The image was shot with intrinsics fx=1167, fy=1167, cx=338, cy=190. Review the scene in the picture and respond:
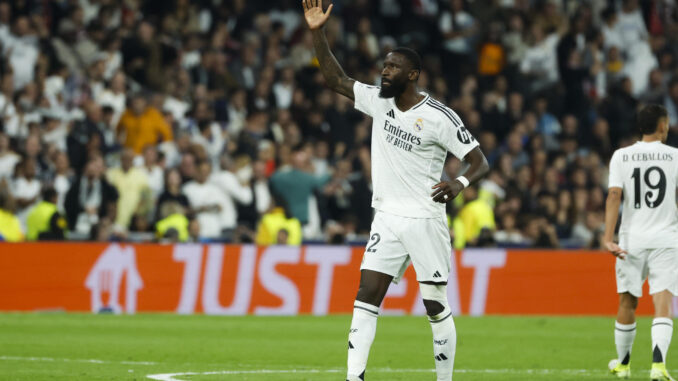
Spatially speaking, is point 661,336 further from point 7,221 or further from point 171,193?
point 7,221

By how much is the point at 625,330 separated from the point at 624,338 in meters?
0.08

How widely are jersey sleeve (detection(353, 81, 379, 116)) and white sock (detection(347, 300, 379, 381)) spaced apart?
1445 mm

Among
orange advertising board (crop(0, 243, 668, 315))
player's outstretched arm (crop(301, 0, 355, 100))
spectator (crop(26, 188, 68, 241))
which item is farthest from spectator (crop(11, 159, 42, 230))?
player's outstretched arm (crop(301, 0, 355, 100))

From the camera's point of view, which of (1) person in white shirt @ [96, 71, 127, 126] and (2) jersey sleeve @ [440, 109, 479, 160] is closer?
(2) jersey sleeve @ [440, 109, 479, 160]

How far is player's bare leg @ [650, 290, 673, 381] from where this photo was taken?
951 centimetres

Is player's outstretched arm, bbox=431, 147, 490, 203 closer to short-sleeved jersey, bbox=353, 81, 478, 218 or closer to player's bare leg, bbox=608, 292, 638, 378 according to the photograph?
short-sleeved jersey, bbox=353, 81, 478, 218

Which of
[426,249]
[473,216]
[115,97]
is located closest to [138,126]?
[115,97]

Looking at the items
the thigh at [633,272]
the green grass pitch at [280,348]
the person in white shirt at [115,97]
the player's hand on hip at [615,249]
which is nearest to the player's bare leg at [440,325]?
the green grass pitch at [280,348]

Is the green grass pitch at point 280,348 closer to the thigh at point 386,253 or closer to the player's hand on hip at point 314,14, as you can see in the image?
the thigh at point 386,253

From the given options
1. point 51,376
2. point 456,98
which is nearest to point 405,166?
point 51,376

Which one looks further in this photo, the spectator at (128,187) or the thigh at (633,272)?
the spectator at (128,187)

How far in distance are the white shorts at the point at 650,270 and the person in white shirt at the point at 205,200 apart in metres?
9.39

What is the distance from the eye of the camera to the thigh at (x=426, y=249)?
833 centimetres

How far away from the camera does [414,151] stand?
841 cm
